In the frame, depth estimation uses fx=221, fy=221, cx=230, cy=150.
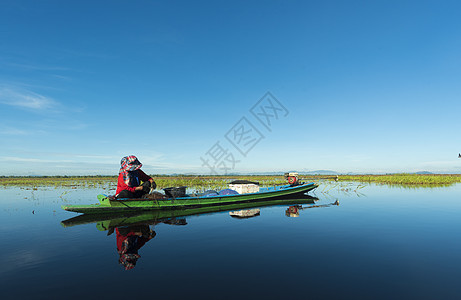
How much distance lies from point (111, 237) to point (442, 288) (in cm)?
1115

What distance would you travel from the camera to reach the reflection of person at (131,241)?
7.03 m

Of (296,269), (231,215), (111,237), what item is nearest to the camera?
(296,269)

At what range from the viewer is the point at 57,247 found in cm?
847

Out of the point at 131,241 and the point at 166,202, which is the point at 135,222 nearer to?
the point at 166,202

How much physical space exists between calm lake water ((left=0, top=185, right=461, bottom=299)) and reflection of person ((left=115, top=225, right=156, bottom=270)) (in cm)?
13

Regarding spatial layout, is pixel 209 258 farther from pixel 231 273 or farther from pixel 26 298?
pixel 26 298

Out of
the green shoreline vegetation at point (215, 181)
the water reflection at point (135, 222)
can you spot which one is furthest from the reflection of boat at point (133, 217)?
the green shoreline vegetation at point (215, 181)

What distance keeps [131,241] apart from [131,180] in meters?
5.68

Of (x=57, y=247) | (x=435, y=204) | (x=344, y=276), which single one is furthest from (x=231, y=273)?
(x=435, y=204)

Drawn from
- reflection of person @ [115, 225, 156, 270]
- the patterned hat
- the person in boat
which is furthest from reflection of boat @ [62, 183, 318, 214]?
reflection of person @ [115, 225, 156, 270]

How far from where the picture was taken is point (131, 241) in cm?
906

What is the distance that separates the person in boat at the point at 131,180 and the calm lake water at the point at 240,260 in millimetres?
2303

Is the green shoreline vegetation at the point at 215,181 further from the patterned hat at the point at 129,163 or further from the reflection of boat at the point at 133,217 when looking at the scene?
the patterned hat at the point at 129,163

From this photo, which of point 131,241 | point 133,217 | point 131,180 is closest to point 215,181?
point 133,217
